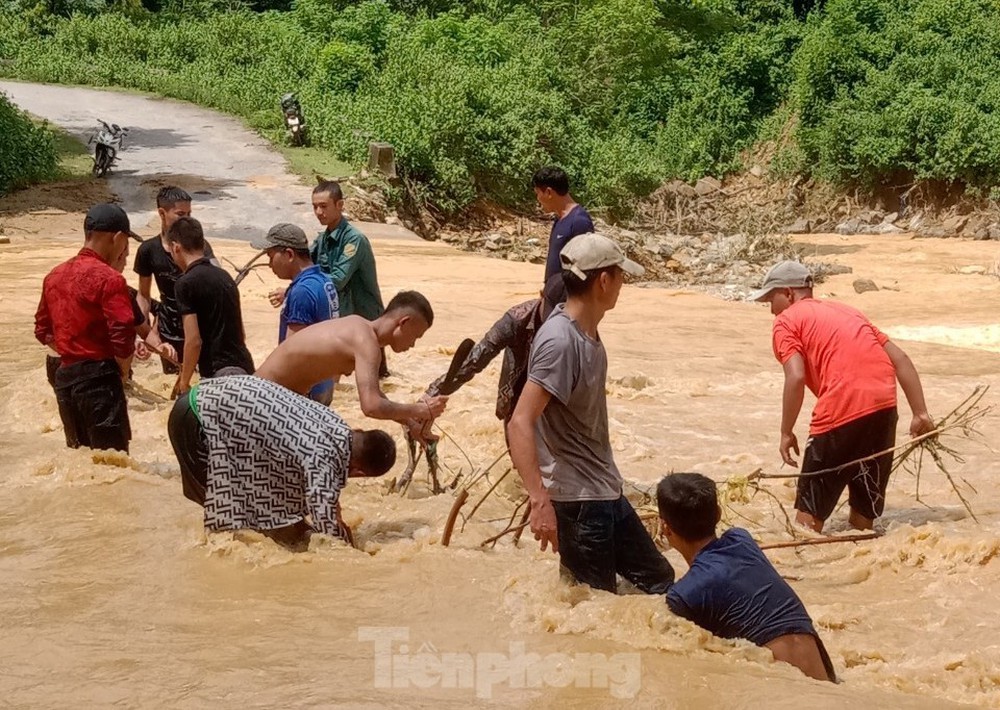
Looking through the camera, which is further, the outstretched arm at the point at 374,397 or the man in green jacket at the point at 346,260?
the man in green jacket at the point at 346,260

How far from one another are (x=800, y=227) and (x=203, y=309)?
71.5 ft

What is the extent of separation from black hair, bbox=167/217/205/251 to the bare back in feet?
5.10

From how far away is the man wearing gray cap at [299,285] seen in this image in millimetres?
6309

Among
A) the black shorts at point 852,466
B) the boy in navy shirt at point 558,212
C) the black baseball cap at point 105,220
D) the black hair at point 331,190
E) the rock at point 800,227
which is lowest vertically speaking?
the rock at point 800,227

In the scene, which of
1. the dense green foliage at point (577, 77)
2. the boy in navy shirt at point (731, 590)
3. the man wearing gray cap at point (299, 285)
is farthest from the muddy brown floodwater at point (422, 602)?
the dense green foliage at point (577, 77)

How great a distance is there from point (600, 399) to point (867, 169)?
23962mm

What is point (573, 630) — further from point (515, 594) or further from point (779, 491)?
point (779, 491)

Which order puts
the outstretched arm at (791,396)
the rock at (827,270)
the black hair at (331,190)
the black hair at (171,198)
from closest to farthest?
the outstretched arm at (791,396) → the black hair at (171,198) → the black hair at (331,190) → the rock at (827,270)

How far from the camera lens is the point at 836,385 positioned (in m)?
5.52

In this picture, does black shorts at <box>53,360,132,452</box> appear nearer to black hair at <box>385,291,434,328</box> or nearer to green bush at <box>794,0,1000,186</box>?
black hair at <box>385,291,434,328</box>

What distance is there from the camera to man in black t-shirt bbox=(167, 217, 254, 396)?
20.2 feet

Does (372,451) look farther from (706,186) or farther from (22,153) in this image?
(706,186)

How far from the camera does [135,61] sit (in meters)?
31.3

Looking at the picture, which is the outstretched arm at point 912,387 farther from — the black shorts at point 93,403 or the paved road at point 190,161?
the paved road at point 190,161
